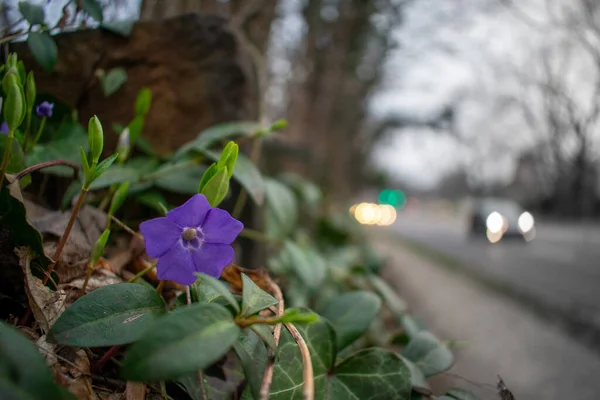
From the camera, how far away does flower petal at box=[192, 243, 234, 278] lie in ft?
1.66

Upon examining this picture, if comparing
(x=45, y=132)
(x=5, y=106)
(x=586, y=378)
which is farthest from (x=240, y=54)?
(x=586, y=378)

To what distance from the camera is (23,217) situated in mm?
547

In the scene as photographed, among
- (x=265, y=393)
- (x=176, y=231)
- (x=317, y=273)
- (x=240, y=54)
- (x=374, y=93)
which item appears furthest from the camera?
(x=374, y=93)

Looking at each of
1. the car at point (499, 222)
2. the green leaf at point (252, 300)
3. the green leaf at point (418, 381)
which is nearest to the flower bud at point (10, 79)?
the green leaf at point (252, 300)

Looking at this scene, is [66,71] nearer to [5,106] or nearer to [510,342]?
[5,106]

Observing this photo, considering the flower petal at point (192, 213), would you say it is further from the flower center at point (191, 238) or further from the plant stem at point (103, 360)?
the plant stem at point (103, 360)

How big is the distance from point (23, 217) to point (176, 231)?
206 millimetres

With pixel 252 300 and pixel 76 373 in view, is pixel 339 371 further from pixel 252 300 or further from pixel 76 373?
pixel 76 373

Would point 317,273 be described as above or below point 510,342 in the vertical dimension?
above

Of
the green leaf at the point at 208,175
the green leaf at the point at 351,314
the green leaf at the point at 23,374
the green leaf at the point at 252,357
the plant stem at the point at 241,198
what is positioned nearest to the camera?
the green leaf at the point at 23,374

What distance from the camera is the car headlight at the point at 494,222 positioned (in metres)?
13.5

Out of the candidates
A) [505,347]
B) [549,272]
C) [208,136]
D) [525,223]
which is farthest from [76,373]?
[525,223]

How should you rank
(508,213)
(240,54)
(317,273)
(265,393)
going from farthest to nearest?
1. (508,213)
2. (317,273)
3. (240,54)
4. (265,393)

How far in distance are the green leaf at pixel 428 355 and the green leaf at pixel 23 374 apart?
576 millimetres
